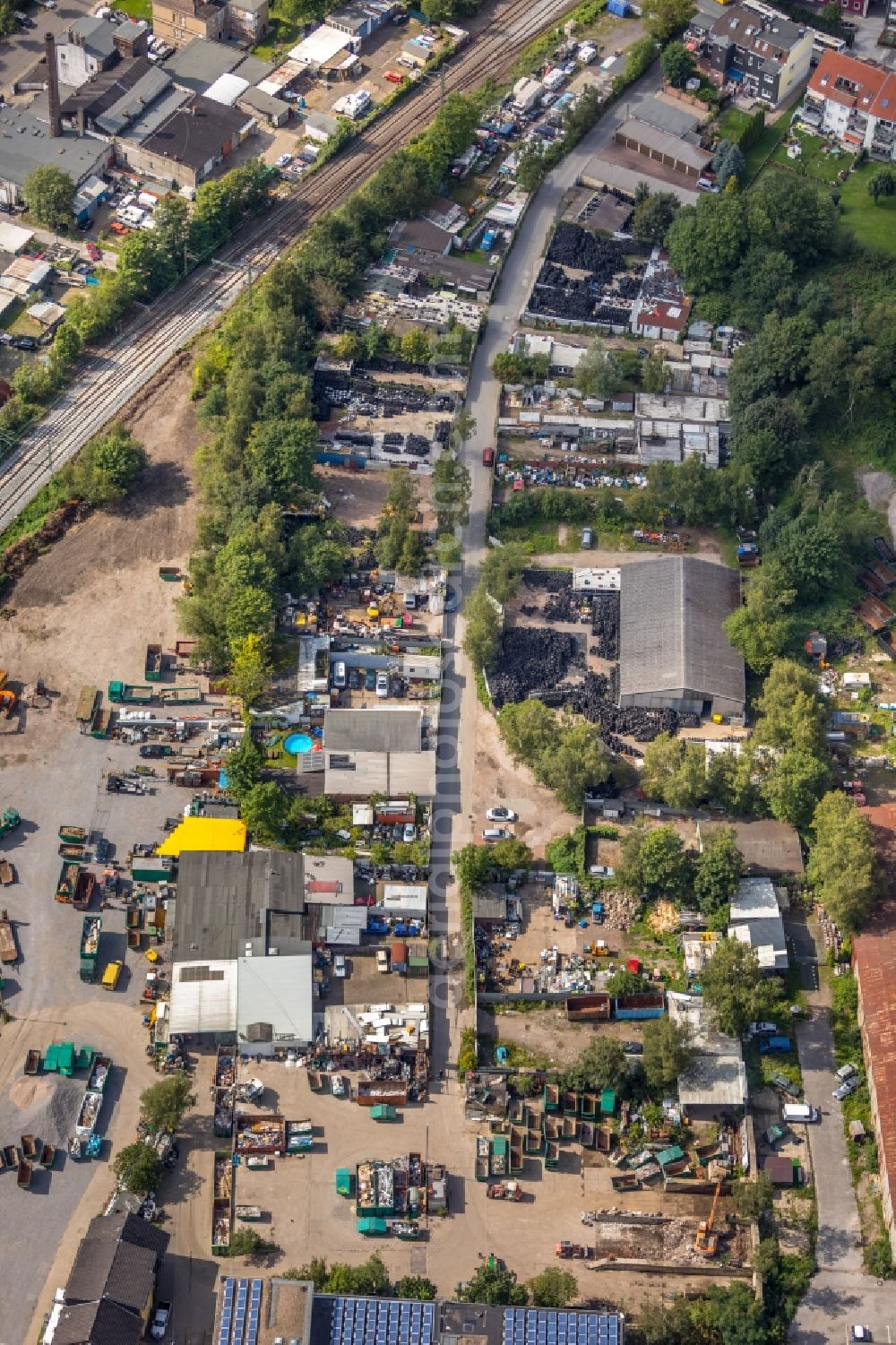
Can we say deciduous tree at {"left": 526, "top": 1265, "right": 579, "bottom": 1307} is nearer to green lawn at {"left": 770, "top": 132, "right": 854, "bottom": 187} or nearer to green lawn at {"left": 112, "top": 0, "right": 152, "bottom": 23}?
green lawn at {"left": 770, "top": 132, "right": 854, "bottom": 187}

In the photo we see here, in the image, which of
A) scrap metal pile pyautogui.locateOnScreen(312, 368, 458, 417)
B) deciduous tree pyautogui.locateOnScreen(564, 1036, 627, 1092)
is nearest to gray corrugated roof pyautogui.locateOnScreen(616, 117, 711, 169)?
scrap metal pile pyautogui.locateOnScreen(312, 368, 458, 417)

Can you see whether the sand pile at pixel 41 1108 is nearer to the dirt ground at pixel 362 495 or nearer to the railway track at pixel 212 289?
the railway track at pixel 212 289

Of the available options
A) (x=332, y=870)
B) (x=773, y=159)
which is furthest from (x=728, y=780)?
(x=773, y=159)

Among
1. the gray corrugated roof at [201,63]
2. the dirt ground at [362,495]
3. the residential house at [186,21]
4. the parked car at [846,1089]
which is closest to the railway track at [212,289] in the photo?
the gray corrugated roof at [201,63]

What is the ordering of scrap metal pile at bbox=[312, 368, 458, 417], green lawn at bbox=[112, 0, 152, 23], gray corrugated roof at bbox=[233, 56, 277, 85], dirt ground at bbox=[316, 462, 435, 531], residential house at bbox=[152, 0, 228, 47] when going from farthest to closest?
green lawn at bbox=[112, 0, 152, 23] < residential house at bbox=[152, 0, 228, 47] < gray corrugated roof at bbox=[233, 56, 277, 85] < scrap metal pile at bbox=[312, 368, 458, 417] < dirt ground at bbox=[316, 462, 435, 531]

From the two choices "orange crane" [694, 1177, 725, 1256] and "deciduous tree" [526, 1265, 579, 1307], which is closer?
"deciduous tree" [526, 1265, 579, 1307]

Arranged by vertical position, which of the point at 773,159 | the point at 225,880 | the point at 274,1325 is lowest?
the point at 274,1325

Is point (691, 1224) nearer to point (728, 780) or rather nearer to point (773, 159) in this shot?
point (728, 780)

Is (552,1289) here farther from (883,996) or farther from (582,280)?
(582,280)
